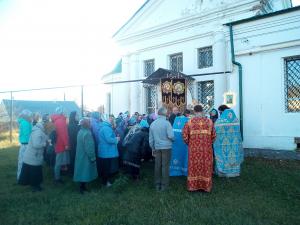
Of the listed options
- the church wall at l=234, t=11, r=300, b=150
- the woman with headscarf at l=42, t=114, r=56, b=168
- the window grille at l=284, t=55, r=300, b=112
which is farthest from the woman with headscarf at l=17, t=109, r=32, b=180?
the window grille at l=284, t=55, r=300, b=112

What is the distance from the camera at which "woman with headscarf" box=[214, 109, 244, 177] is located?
24.4ft

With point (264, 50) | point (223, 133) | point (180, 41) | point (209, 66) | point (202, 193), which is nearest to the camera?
point (202, 193)

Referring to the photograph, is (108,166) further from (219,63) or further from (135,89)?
(135,89)

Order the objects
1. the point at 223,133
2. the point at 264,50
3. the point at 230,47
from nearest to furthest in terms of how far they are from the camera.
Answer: the point at 223,133 < the point at 264,50 < the point at 230,47

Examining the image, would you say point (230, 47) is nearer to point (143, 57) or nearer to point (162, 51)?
point (162, 51)

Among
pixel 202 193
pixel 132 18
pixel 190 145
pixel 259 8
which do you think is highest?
pixel 132 18

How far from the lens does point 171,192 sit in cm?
638

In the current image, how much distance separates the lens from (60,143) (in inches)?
297

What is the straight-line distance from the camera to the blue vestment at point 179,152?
25.5 ft

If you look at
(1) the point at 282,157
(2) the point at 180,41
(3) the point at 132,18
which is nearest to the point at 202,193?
(1) the point at 282,157

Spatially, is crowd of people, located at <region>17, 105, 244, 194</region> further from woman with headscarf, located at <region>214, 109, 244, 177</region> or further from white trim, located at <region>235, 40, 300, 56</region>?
white trim, located at <region>235, 40, 300, 56</region>

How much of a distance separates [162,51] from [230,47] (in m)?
4.37

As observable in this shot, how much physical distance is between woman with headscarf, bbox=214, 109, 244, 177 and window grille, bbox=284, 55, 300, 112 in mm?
3036

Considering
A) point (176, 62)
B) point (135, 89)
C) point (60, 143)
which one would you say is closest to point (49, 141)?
point (60, 143)
